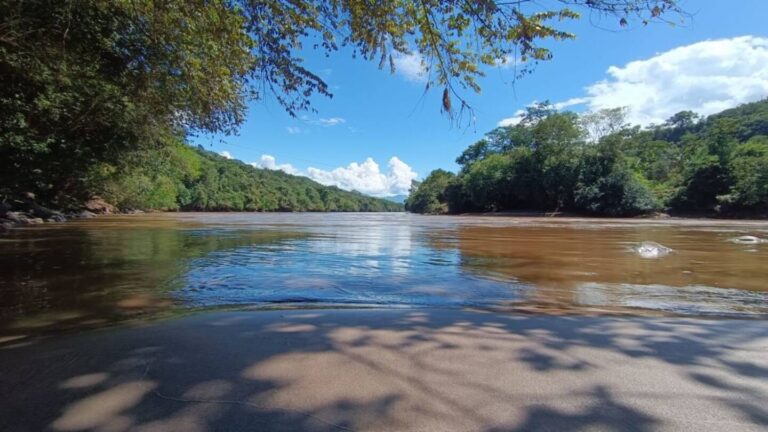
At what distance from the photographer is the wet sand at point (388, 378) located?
6.14 ft

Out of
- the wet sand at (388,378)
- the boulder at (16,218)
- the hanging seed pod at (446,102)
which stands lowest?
the wet sand at (388,378)

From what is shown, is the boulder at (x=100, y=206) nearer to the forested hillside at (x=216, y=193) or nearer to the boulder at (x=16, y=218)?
the forested hillside at (x=216, y=193)

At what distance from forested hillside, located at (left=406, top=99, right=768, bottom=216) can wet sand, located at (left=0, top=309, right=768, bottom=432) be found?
4863 cm

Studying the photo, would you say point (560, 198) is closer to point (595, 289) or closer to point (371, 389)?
point (595, 289)

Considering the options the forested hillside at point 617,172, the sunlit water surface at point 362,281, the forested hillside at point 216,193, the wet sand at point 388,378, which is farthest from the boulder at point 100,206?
the forested hillside at point 617,172

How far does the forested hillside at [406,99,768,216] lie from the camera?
42562 millimetres

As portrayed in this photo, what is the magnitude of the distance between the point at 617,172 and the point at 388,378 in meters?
53.8

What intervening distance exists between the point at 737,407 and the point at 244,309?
419 centimetres

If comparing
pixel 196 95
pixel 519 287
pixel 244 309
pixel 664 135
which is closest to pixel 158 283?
pixel 244 309

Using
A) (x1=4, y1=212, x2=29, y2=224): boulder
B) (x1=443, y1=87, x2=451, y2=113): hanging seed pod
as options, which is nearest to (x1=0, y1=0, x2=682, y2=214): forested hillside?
(x1=443, y1=87, x2=451, y2=113): hanging seed pod

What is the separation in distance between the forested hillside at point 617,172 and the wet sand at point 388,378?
48627 millimetres

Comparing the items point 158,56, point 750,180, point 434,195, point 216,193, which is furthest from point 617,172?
point 216,193

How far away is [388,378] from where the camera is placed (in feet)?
7.59

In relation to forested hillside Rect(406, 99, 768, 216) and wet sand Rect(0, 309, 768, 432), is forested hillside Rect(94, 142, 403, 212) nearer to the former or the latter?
wet sand Rect(0, 309, 768, 432)
